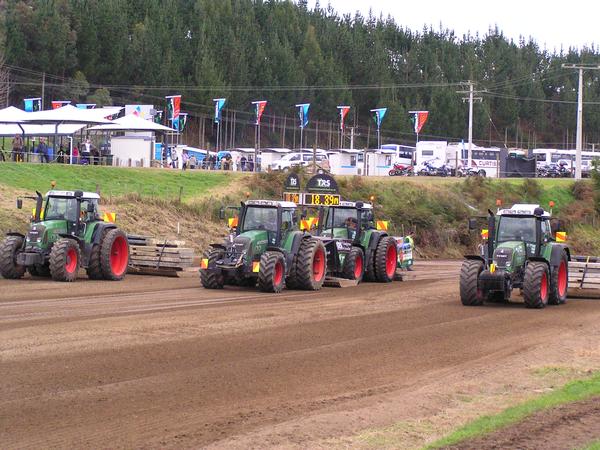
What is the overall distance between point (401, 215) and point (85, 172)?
15.3 m

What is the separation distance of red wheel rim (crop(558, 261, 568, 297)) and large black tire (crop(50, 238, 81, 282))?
1153cm

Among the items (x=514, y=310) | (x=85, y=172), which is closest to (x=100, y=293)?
(x=514, y=310)

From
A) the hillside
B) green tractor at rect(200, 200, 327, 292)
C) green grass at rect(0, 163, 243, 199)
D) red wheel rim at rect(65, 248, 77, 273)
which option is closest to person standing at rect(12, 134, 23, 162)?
green grass at rect(0, 163, 243, 199)

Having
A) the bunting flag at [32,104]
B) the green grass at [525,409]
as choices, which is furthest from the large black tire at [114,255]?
the bunting flag at [32,104]

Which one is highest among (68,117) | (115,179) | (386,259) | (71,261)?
(68,117)

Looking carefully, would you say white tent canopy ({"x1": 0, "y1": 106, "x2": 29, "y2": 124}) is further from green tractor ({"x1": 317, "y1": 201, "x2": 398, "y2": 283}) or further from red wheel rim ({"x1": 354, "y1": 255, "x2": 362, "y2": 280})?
red wheel rim ({"x1": 354, "y1": 255, "x2": 362, "y2": 280})

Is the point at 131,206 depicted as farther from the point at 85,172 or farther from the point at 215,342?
the point at 215,342

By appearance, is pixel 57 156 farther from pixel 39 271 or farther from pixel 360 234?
pixel 360 234

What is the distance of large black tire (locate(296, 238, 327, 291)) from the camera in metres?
24.0

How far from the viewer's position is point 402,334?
55.9 feet

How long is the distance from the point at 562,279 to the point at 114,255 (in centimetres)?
1127

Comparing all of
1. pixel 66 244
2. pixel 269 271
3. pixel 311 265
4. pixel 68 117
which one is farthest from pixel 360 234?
pixel 68 117

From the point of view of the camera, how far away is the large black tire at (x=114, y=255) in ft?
81.7

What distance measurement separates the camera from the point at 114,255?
25828 millimetres
